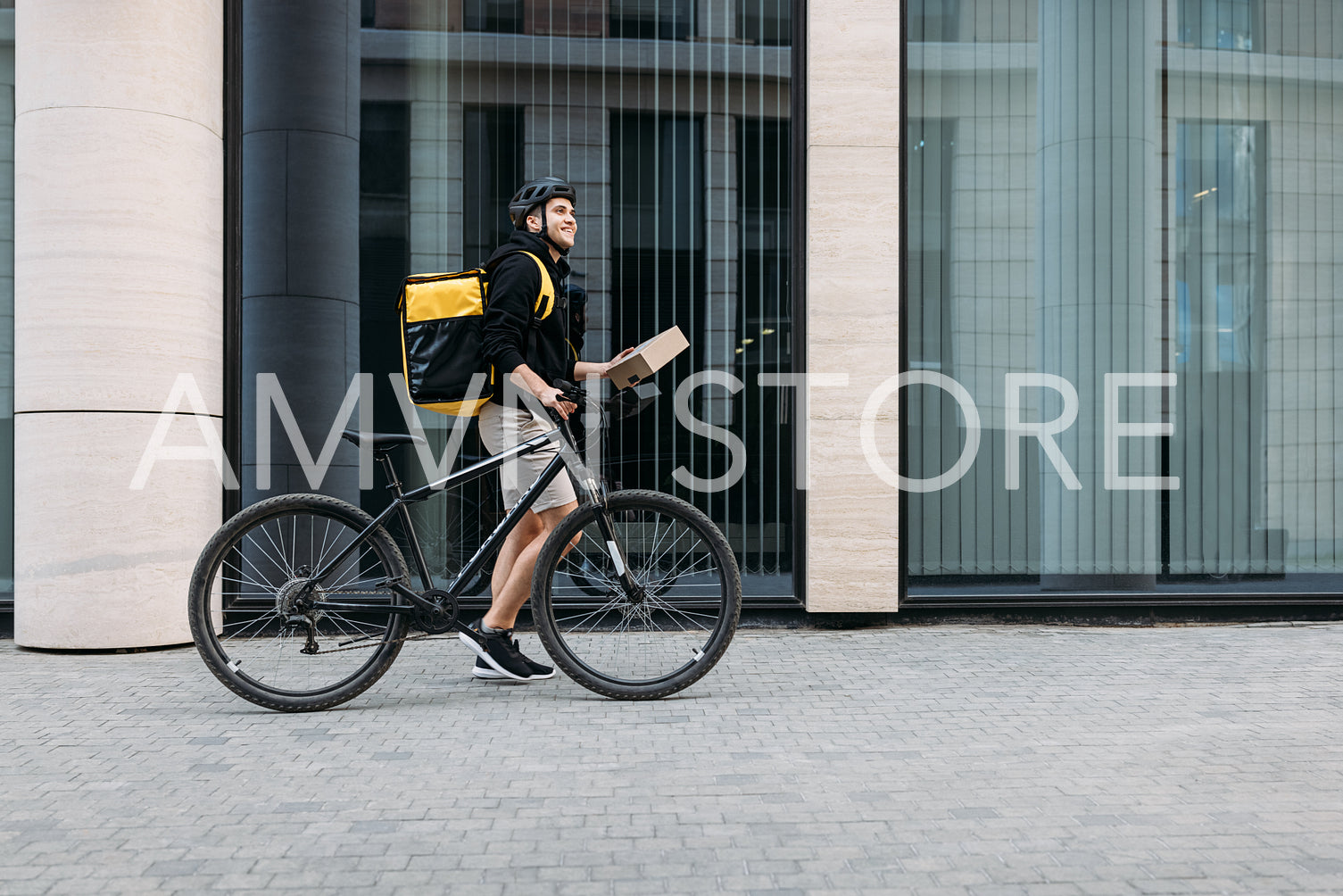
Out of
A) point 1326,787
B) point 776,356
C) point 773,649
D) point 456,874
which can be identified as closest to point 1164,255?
point 776,356

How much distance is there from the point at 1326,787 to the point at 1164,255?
4.30m

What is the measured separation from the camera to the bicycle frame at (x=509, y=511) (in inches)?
183

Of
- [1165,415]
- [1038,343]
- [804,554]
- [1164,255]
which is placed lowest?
[804,554]

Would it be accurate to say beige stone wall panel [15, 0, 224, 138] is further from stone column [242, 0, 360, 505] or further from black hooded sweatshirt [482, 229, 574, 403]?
black hooded sweatshirt [482, 229, 574, 403]

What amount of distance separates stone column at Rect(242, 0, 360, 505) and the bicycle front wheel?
87.2 inches

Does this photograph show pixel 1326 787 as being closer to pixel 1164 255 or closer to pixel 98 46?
pixel 1164 255

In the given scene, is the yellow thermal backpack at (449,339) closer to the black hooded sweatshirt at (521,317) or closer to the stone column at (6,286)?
the black hooded sweatshirt at (521,317)

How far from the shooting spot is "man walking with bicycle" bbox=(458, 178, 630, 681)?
480cm

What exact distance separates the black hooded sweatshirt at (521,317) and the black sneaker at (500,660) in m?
1.07

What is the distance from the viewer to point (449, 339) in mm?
4852

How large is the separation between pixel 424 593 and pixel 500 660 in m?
0.58

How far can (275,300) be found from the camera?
645 centimetres

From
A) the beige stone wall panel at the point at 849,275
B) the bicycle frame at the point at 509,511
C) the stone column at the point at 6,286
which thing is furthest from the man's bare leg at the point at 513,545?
the stone column at the point at 6,286

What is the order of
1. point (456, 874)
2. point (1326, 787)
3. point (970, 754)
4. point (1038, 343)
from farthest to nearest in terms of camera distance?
point (1038, 343), point (970, 754), point (1326, 787), point (456, 874)
